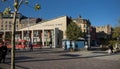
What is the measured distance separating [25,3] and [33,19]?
127m

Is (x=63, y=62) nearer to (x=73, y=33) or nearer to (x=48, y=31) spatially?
(x=73, y=33)

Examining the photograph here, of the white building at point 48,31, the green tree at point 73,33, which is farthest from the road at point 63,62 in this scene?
the white building at point 48,31

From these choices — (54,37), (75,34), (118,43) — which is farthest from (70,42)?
(54,37)

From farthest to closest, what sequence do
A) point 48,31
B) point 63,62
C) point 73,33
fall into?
point 48,31 → point 73,33 → point 63,62

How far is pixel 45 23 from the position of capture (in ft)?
334

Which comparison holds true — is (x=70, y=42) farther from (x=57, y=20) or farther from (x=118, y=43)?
(x=57, y=20)

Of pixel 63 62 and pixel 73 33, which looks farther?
pixel 73 33

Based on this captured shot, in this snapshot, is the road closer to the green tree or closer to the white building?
the green tree

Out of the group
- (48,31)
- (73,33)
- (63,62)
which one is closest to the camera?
(63,62)

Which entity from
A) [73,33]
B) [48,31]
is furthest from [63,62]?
[48,31]

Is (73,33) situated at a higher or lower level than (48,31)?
lower

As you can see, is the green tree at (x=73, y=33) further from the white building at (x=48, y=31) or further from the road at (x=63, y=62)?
the white building at (x=48, y=31)

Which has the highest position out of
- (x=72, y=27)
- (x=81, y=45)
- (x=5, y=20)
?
(x=5, y=20)

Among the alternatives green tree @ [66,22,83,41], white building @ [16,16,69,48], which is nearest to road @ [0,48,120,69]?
green tree @ [66,22,83,41]
